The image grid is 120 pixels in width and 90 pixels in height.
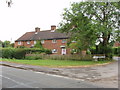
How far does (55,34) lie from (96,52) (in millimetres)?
17234

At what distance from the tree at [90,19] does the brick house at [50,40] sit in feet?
39.9

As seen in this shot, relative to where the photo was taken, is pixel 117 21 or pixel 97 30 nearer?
pixel 97 30

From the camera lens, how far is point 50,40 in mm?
40594

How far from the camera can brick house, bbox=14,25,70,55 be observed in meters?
38.0

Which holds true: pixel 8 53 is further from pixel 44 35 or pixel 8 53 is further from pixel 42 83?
pixel 42 83

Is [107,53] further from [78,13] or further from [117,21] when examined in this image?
[78,13]

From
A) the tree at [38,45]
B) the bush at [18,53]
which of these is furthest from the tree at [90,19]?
the tree at [38,45]

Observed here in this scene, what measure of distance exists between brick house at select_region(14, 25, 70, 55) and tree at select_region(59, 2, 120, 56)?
12152 mm

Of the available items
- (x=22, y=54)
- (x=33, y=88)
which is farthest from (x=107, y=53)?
(x=33, y=88)

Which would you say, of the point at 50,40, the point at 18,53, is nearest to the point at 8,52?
the point at 18,53

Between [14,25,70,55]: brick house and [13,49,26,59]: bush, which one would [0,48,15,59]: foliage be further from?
[14,25,70,55]: brick house

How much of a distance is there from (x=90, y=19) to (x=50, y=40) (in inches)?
785

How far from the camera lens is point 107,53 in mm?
26031

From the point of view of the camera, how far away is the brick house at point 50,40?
37978mm
